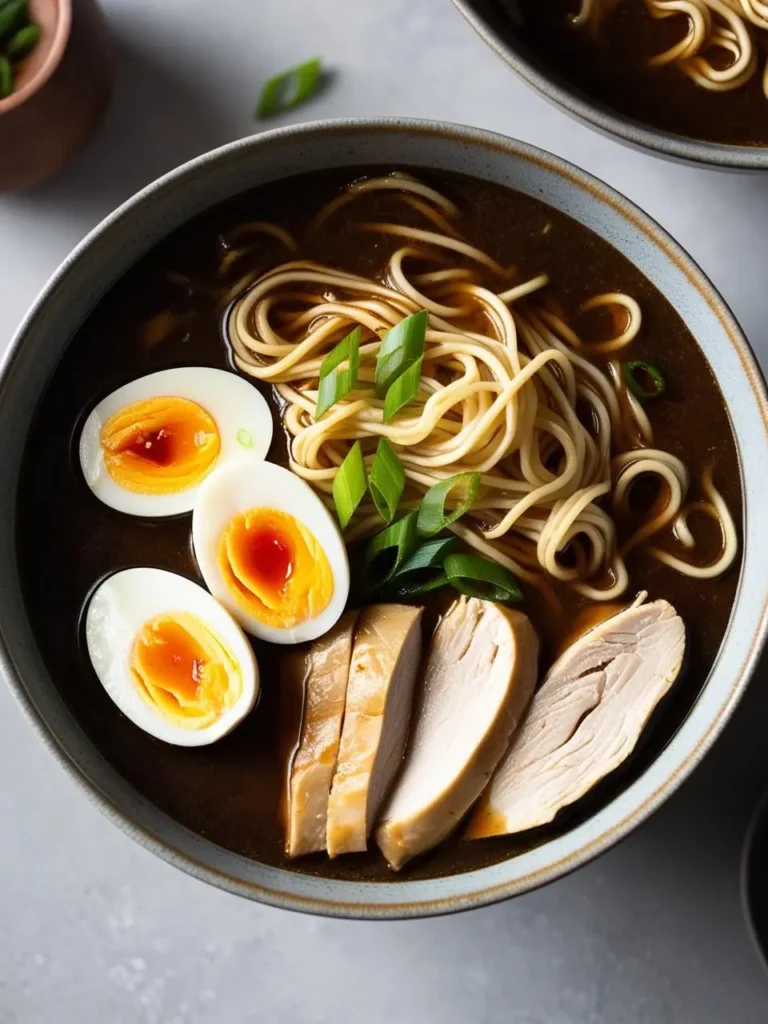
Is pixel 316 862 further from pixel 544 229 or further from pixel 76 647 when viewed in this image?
pixel 544 229

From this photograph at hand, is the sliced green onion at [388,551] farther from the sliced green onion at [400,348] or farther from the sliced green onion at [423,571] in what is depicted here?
the sliced green onion at [400,348]

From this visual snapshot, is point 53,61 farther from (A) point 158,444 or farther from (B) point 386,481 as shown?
(B) point 386,481

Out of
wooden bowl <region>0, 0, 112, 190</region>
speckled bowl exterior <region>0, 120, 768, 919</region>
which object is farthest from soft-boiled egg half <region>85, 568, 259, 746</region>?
wooden bowl <region>0, 0, 112, 190</region>

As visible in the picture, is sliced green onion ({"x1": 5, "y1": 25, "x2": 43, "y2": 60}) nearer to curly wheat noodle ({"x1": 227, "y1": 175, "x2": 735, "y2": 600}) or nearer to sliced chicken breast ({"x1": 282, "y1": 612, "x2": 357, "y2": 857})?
curly wheat noodle ({"x1": 227, "y1": 175, "x2": 735, "y2": 600})

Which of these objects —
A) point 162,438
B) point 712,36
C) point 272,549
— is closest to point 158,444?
point 162,438

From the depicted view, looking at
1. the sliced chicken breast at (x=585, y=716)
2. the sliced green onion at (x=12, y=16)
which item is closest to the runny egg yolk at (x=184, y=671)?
the sliced chicken breast at (x=585, y=716)


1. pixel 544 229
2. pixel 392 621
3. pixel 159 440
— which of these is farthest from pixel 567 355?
pixel 159 440
